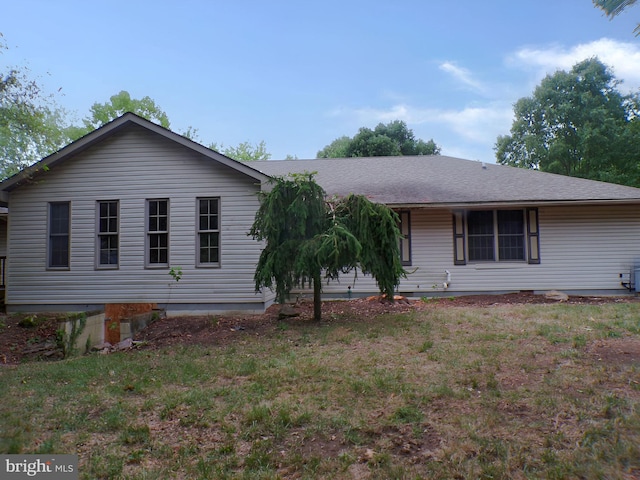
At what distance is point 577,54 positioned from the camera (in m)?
26.4

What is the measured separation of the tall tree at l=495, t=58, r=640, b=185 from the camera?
81.4ft

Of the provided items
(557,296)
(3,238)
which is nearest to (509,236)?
(557,296)

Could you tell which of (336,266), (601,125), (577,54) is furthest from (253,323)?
(577,54)

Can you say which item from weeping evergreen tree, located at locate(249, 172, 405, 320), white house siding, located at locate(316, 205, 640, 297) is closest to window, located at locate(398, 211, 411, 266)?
white house siding, located at locate(316, 205, 640, 297)

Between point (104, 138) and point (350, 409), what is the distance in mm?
9330

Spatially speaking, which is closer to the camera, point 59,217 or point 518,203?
point 59,217

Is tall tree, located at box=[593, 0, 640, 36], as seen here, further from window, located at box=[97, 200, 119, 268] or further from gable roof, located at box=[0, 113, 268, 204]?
window, located at box=[97, 200, 119, 268]

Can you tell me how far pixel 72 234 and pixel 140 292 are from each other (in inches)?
89.6

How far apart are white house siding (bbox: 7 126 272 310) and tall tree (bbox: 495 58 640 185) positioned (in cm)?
2427

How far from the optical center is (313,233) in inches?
303

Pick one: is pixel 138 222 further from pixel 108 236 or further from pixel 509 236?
pixel 509 236

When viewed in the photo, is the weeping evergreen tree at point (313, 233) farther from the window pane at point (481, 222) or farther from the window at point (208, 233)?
the window pane at point (481, 222)

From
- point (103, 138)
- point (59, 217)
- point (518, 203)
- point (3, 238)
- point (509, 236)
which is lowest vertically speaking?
point (509, 236)
